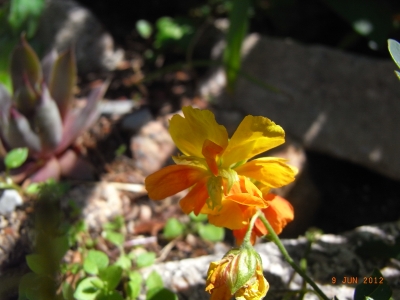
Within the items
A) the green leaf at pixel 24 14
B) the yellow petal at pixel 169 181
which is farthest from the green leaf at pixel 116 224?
the green leaf at pixel 24 14

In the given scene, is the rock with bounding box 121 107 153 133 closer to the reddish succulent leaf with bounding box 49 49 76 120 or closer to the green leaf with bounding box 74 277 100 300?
the reddish succulent leaf with bounding box 49 49 76 120

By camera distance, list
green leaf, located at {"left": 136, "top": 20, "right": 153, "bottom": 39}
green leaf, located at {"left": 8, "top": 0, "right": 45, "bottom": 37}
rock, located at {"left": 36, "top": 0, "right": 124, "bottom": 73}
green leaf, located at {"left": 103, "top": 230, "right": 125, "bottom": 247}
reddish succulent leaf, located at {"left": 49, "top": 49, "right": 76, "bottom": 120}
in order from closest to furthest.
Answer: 1. green leaf, located at {"left": 103, "top": 230, "right": 125, "bottom": 247}
2. reddish succulent leaf, located at {"left": 49, "top": 49, "right": 76, "bottom": 120}
3. green leaf, located at {"left": 8, "top": 0, "right": 45, "bottom": 37}
4. rock, located at {"left": 36, "top": 0, "right": 124, "bottom": 73}
5. green leaf, located at {"left": 136, "top": 20, "right": 153, "bottom": 39}

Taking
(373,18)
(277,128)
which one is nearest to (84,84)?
(373,18)

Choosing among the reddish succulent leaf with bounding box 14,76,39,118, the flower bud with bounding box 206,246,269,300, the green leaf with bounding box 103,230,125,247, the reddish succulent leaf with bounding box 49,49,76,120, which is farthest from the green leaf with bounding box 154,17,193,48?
the flower bud with bounding box 206,246,269,300

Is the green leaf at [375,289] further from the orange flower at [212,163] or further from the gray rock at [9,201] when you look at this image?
the gray rock at [9,201]

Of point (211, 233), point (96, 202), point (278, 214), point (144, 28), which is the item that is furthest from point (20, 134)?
point (144, 28)

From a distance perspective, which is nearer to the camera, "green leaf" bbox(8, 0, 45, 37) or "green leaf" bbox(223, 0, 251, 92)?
"green leaf" bbox(8, 0, 45, 37)

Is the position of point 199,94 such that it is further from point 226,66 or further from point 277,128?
point 277,128
